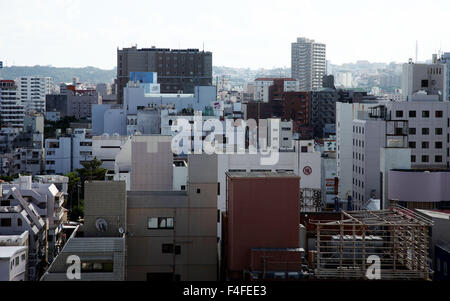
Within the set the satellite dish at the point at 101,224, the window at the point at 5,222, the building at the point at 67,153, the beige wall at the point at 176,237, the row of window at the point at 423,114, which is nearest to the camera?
the satellite dish at the point at 101,224

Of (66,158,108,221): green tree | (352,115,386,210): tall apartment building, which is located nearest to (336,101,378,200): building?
(352,115,386,210): tall apartment building

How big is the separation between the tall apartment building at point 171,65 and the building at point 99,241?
38.3 meters

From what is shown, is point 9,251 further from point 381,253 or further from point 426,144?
point 426,144

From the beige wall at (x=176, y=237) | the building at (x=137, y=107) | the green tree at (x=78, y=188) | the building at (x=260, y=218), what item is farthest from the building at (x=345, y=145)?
the building at (x=260, y=218)

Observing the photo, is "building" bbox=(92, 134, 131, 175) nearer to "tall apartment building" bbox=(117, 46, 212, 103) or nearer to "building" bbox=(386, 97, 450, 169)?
"building" bbox=(386, 97, 450, 169)

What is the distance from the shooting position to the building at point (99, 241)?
17.9ft

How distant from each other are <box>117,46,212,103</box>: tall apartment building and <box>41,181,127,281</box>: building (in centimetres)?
3825

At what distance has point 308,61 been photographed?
2512 inches

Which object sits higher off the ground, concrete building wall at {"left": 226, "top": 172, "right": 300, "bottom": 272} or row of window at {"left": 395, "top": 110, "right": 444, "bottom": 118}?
row of window at {"left": 395, "top": 110, "right": 444, "bottom": 118}

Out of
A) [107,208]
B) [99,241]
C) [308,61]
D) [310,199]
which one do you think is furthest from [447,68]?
[99,241]

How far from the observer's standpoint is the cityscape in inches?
217

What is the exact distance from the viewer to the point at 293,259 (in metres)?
5.39

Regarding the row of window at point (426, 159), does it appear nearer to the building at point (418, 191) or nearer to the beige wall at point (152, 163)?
the building at point (418, 191)
